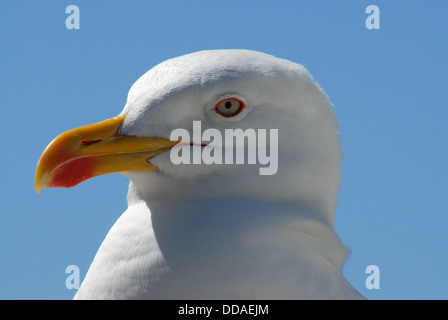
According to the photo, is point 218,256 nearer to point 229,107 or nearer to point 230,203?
point 230,203

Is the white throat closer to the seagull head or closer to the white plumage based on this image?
the white plumage

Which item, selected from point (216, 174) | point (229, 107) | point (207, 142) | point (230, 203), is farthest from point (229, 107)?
point (230, 203)

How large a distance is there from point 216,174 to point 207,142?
0.20m

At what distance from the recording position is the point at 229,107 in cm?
463

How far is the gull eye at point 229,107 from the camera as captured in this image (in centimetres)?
461

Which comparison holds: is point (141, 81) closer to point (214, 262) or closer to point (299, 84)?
point (299, 84)

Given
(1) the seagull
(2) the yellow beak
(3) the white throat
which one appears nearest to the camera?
(3) the white throat

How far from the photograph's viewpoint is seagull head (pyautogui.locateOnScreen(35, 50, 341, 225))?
4.56 metres

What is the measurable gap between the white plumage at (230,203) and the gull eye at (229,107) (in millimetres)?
36

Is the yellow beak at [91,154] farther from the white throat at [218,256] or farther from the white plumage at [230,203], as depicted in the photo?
the white throat at [218,256]

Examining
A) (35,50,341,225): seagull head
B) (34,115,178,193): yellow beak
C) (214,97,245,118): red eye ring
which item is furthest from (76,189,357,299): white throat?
(214,97,245,118): red eye ring

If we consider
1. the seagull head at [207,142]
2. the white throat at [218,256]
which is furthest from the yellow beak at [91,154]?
the white throat at [218,256]
